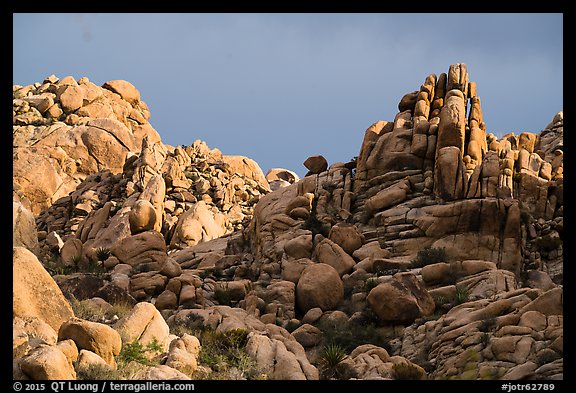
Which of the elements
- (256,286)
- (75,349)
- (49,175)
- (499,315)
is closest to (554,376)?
(499,315)

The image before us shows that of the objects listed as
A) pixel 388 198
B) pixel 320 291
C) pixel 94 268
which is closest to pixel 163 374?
pixel 320 291

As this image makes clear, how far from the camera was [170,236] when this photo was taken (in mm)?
55000

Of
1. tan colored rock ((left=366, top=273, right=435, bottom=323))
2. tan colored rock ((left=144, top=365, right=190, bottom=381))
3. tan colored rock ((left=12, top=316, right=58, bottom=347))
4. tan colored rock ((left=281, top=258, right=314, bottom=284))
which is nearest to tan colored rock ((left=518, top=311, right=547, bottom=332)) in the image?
tan colored rock ((left=366, top=273, right=435, bottom=323))

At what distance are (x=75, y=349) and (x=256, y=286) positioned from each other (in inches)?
826

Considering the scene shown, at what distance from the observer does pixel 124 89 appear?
81.6 m

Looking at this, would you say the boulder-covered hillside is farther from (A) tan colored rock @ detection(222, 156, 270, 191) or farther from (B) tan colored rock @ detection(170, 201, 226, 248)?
(A) tan colored rock @ detection(222, 156, 270, 191)

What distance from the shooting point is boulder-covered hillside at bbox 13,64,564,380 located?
71.8ft

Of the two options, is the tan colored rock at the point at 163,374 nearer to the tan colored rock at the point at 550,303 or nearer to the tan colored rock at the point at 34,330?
the tan colored rock at the point at 34,330

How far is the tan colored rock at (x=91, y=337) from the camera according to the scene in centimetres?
1906

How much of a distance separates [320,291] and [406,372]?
11.9 meters

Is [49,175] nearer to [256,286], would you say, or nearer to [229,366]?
[256,286]

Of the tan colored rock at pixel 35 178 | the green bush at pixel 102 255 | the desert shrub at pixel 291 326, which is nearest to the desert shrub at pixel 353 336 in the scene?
the desert shrub at pixel 291 326

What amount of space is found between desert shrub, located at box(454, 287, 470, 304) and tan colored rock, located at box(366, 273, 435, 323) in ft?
3.40

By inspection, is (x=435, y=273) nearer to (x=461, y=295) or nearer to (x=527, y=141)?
(x=461, y=295)
